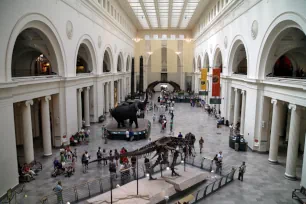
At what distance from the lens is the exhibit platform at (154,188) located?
8609mm

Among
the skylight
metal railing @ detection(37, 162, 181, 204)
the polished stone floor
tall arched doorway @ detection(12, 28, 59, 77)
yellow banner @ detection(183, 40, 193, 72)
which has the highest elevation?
the skylight

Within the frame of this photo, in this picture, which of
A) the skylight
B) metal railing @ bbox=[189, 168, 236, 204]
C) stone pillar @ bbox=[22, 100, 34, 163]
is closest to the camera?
metal railing @ bbox=[189, 168, 236, 204]

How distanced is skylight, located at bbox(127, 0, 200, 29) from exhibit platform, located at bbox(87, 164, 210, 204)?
21.9 metres

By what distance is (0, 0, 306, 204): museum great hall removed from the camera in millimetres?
10219

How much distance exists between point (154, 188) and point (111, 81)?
19292 mm

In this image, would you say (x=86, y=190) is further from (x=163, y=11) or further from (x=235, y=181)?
(x=163, y=11)

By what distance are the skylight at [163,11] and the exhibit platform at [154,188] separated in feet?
71.9

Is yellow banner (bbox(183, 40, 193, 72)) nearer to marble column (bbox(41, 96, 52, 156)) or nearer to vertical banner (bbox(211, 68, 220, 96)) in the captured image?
vertical banner (bbox(211, 68, 220, 96))

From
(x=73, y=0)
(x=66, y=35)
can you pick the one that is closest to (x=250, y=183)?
(x=66, y=35)

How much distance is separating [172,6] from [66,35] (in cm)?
1771

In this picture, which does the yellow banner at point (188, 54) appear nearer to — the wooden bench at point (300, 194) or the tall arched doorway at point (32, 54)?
the tall arched doorway at point (32, 54)

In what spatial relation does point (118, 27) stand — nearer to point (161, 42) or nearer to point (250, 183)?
point (161, 42)

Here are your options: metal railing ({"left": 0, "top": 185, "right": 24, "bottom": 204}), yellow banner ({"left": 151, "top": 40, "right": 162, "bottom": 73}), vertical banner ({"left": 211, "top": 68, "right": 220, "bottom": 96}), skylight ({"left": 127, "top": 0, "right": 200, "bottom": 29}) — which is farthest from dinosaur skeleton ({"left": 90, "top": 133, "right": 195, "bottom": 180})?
yellow banner ({"left": 151, "top": 40, "right": 162, "bottom": 73})

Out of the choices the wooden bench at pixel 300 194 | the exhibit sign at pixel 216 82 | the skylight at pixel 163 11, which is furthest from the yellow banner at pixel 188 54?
the wooden bench at pixel 300 194
